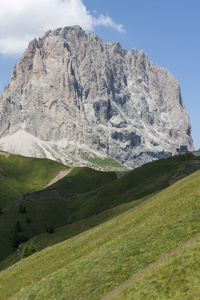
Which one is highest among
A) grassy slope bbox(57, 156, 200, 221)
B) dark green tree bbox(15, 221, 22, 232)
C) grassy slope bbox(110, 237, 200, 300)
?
grassy slope bbox(57, 156, 200, 221)

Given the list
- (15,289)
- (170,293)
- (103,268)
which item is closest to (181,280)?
(170,293)

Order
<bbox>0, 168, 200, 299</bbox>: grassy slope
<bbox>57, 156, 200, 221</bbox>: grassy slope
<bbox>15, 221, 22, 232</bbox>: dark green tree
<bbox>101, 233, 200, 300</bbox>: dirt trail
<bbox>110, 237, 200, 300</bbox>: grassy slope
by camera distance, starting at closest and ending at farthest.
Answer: <bbox>110, 237, 200, 300</bbox>: grassy slope
<bbox>101, 233, 200, 300</bbox>: dirt trail
<bbox>0, 168, 200, 299</bbox>: grassy slope
<bbox>57, 156, 200, 221</bbox>: grassy slope
<bbox>15, 221, 22, 232</bbox>: dark green tree

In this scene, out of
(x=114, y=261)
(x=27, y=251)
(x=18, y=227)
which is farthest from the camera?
(x=18, y=227)

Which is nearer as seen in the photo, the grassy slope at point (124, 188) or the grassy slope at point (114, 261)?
the grassy slope at point (114, 261)

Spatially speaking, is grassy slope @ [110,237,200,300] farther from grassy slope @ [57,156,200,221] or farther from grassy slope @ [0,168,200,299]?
grassy slope @ [57,156,200,221]

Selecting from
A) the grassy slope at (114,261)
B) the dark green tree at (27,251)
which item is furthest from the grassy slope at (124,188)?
the grassy slope at (114,261)

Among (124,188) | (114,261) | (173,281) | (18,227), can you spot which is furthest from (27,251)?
(124,188)

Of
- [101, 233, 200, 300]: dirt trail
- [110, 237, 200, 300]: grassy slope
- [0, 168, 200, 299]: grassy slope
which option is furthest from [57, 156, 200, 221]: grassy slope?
[110, 237, 200, 300]: grassy slope

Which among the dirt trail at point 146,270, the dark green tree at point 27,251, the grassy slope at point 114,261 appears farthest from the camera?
the dark green tree at point 27,251

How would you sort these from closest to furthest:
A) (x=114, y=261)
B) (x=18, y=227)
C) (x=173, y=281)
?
1. (x=173, y=281)
2. (x=114, y=261)
3. (x=18, y=227)

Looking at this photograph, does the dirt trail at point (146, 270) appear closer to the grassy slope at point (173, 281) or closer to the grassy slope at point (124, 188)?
the grassy slope at point (173, 281)

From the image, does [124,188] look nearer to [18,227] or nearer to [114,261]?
[18,227]

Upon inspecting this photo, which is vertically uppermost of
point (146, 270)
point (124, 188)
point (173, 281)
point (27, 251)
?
point (124, 188)

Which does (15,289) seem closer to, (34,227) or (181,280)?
(181,280)
